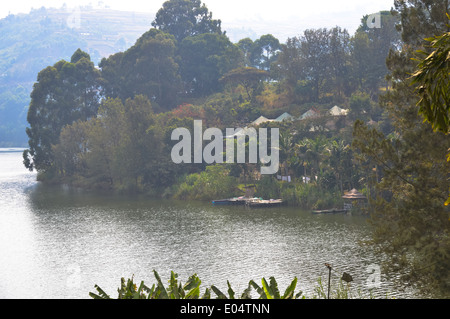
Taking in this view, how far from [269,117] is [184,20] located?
43.9 m

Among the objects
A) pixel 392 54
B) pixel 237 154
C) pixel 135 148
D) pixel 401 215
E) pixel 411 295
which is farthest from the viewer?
pixel 135 148

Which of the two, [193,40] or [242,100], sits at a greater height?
[193,40]

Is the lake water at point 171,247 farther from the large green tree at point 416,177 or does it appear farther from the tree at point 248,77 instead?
the tree at point 248,77

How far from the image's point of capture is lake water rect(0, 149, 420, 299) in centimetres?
2994

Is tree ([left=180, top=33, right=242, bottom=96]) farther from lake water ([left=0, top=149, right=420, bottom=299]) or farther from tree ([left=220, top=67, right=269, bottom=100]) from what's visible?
lake water ([left=0, top=149, right=420, bottom=299])

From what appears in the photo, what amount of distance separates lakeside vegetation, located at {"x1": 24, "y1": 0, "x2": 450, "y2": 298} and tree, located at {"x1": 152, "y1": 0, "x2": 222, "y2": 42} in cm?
19

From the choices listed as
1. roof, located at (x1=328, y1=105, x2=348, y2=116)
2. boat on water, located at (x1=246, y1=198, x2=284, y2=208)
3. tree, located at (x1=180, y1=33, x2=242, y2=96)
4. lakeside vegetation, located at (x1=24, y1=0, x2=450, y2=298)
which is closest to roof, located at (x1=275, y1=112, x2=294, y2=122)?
lakeside vegetation, located at (x1=24, y1=0, x2=450, y2=298)

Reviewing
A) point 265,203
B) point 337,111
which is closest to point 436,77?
point 265,203

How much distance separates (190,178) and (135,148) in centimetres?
794

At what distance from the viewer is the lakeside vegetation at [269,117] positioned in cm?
2188

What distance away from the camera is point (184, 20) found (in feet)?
351

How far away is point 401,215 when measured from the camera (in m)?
21.8
